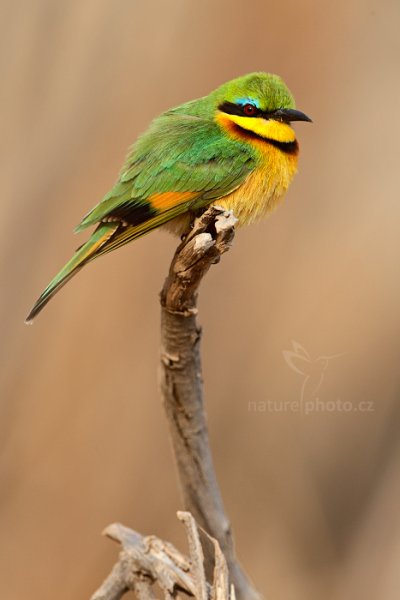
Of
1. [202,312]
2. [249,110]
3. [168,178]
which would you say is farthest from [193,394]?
[202,312]

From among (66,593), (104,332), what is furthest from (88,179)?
(66,593)

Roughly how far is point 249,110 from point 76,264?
568 mm

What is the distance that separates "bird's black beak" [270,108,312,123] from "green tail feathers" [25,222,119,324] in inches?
18.9

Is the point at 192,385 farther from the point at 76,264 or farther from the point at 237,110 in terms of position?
the point at 237,110

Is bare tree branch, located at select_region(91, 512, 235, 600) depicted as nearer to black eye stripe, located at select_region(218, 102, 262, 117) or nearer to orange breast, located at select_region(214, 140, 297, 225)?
orange breast, located at select_region(214, 140, 297, 225)

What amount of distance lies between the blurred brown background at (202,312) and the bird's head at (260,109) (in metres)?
0.42

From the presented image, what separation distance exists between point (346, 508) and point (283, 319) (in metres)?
0.57

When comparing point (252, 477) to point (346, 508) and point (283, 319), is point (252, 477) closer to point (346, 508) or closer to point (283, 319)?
point (346, 508)

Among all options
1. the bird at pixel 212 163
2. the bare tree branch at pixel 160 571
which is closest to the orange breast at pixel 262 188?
the bird at pixel 212 163

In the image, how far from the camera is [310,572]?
2447 millimetres

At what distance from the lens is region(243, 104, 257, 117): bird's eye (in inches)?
78.5

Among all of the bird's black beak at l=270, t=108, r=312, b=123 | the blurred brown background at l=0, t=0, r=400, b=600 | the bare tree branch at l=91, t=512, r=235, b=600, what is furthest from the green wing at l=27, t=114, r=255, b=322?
the bare tree branch at l=91, t=512, r=235, b=600

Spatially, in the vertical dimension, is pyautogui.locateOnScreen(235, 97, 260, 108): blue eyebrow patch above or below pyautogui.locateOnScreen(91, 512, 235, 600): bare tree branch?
above

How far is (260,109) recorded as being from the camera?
2.00 m
